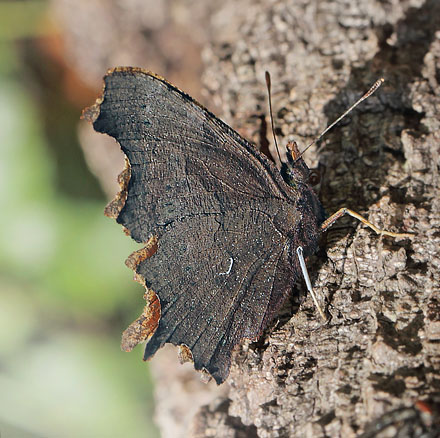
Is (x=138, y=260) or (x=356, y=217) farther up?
(x=356, y=217)

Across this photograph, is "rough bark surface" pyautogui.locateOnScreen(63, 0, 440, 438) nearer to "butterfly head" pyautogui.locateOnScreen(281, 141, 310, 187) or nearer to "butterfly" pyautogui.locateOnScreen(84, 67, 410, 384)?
"butterfly" pyautogui.locateOnScreen(84, 67, 410, 384)

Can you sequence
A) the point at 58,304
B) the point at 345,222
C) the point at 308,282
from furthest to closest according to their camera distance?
the point at 58,304, the point at 345,222, the point at 308,282

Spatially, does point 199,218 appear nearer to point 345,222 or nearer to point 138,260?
point 138,260

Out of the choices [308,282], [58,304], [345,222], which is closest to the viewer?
[308,282]

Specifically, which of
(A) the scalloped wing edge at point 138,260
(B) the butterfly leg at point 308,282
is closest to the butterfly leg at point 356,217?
(B) the butterfly leg at point 308,282

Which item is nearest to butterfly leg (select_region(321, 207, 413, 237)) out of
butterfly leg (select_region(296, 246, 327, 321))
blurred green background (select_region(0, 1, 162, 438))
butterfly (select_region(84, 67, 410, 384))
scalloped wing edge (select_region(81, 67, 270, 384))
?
butterfly (select_region(84, 67, 410, 384))

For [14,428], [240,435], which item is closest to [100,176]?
[14,428]

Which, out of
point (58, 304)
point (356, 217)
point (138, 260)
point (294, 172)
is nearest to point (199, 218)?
point (138, 260)
